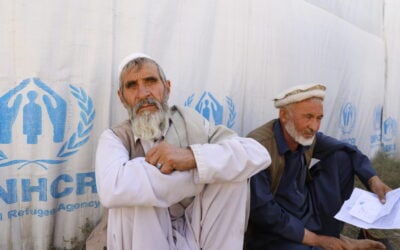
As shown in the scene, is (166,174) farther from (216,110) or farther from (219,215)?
(216,110)

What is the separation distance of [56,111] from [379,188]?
1.94 m

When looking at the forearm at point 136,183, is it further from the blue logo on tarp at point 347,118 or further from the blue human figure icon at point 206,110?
the blue logo on tarp at point 347,118

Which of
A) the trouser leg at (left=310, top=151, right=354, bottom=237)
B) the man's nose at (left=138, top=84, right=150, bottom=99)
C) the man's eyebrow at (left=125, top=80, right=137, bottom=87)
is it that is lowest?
the trouser leg at (left=310, top=151, right=354, bottom=237)

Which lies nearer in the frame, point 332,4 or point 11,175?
point 11,175

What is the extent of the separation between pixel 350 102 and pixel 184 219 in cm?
320

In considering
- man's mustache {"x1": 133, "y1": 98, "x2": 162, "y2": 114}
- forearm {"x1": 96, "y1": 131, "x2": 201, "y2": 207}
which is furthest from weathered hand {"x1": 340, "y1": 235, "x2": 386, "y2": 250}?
man's mustache {"x1": 133, "y1": 98, "x2": 162, "y2": 114}

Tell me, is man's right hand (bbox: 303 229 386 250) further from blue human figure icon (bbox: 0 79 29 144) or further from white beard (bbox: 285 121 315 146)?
blue human figure icon (bbox: 0 79 29 144)

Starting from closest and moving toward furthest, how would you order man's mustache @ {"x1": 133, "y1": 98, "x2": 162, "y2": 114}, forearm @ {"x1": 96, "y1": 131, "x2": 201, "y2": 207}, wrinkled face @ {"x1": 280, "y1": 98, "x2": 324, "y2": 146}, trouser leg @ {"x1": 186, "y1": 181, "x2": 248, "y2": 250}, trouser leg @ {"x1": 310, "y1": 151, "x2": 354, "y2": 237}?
forearm @ {"x1": 96, "y1": 131, "x2": 201, "y2": 207} → trouser leg @ {"x1": 186, "y1": 181, "x2": 248, "y2": 250} → man's mustache @ {"x1": 133, "y1": 98, "x2": 162, "y2": 114} → wrinkled face @ {"x1": 280, "y1": 98, "x2": 324, "y2": 146} → trouser leg @ {"x1": 310, "y1": 151, "x2": 354, "y2": 237}

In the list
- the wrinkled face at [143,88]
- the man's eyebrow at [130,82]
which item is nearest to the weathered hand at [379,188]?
the wrinkled face at [143,88]

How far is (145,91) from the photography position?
1816mm

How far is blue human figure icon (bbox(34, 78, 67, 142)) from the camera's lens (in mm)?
1993

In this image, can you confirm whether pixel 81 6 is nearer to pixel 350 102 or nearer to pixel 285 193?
pixel 285 193

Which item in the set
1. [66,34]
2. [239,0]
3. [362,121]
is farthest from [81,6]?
[362,121]

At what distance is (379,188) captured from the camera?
222 centimetres
